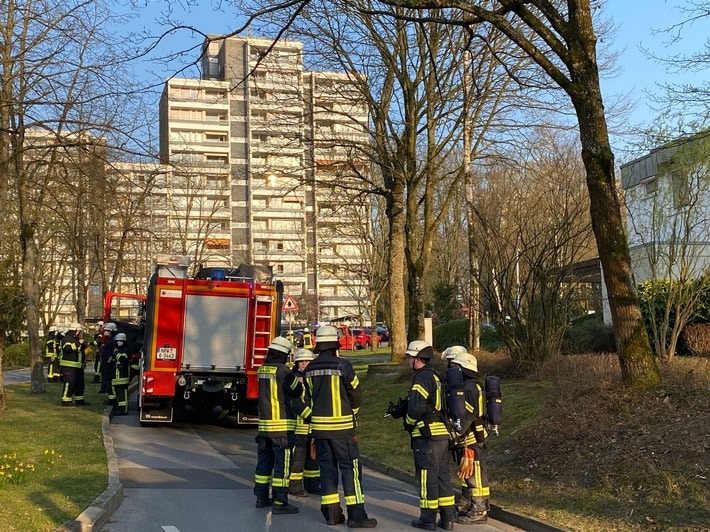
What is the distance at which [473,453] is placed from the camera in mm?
7863

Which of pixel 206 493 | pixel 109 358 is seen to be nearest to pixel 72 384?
pixel 109 358

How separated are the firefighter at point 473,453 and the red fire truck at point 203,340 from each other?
23.9ft

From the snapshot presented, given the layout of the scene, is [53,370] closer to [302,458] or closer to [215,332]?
[215,332]

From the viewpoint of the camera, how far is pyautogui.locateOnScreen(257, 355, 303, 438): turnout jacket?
8.21 meters

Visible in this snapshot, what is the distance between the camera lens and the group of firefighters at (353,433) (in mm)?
7453

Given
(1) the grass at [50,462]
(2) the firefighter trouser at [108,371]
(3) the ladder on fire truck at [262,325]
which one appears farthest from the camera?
(2) the firefighter trouser at [108,371]

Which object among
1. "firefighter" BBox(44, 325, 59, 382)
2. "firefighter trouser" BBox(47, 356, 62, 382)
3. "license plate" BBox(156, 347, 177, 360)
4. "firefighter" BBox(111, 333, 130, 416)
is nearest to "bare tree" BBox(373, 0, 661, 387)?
"license plate" BBox(156, 347, 177, 360)

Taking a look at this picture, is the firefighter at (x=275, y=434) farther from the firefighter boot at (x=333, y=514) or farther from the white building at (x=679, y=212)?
the white building at (x=679, y=212)

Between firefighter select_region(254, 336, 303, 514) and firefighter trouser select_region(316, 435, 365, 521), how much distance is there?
62cm

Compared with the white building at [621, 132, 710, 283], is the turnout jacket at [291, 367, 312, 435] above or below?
below

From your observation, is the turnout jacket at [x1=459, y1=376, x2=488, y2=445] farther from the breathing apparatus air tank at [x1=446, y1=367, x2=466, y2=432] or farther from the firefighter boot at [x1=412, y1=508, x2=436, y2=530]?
the firefighter boot at [x1=412, y1=508, x2=436, y2=530]

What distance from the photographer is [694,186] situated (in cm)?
1451

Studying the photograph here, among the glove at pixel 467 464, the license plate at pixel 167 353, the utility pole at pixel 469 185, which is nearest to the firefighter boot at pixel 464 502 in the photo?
the glove at pixel 467 464

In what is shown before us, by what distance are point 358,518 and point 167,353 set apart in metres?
7.80
